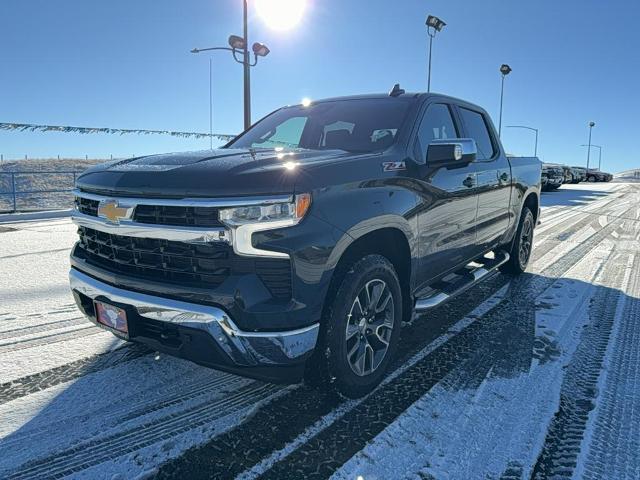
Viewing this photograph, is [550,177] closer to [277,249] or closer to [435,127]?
[435,127]

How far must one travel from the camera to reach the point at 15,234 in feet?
27.6

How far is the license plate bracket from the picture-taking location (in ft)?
8.29

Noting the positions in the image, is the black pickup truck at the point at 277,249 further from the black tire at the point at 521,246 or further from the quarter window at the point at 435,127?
the black tire at the point at 521,246

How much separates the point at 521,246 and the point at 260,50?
12985 mm

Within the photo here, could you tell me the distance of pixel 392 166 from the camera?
9.64 ft

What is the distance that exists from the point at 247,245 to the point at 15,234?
796cm

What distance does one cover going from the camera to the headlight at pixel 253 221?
2.22m

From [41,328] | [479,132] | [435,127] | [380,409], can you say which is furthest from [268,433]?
[479,132]

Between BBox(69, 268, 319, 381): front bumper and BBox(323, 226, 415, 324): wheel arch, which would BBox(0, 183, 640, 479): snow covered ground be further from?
BBox(323, 226, 415, 324): wheel arch

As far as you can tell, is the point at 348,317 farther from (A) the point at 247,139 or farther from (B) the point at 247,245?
(A) the point at 247,139

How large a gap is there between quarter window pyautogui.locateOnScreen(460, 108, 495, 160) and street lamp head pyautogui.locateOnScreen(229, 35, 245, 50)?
12.3 metres

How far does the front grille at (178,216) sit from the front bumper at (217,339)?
38cm

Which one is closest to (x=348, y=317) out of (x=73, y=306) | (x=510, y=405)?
(x=510, y=405)

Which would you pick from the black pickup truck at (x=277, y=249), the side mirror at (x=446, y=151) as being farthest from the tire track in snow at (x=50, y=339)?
the side mirror at (x=446, y=151)
